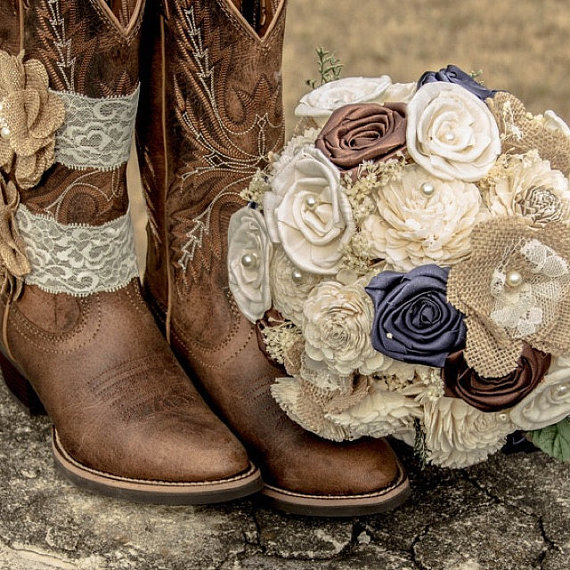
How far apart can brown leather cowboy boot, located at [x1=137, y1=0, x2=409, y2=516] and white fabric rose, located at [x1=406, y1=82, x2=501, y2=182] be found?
318 millimetres

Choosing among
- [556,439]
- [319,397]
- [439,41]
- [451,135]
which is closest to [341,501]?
[319,397]

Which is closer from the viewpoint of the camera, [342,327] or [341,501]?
[342,327]

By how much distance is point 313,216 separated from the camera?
47.1 inches

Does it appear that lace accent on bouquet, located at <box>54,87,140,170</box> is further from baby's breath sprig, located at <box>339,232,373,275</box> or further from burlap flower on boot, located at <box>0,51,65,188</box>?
baby's breath sprig, located at <box>339,232,373,275</box>

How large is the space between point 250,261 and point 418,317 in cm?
27

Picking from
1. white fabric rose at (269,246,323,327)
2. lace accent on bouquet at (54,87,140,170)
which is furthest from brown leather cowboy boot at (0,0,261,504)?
white fabric rose at (269,246,323,327)

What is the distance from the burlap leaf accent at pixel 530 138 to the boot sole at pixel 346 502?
1.50 feet

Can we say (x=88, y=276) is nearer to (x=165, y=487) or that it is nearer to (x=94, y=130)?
(x=94, y=130)

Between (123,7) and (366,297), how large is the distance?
20.1 inches

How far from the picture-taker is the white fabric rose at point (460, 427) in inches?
48.1

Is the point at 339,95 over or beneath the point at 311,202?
over

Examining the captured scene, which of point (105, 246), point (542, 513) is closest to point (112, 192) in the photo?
point (105, 246)

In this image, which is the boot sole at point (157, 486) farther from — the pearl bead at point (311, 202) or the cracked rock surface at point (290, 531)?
the pearl bead at point (311, 202)

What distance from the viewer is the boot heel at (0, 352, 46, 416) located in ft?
5.24
